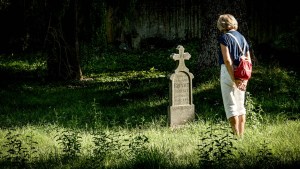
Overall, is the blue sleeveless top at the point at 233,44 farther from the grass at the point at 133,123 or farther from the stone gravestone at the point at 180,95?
the stone gravestone at the point at 180,95

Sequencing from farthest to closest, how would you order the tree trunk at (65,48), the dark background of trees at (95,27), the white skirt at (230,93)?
the tree trunk at (65,48)
the dark background of trees at (95,27)
the white skirt at (230,93)

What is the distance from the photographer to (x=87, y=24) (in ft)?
39.9

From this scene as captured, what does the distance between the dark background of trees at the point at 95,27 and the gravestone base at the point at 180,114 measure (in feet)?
11.0

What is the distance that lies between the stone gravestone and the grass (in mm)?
219

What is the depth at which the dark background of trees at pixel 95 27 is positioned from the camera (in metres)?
10.7

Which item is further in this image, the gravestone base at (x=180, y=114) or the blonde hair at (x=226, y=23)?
the gravestone base at (x=180, y=114)

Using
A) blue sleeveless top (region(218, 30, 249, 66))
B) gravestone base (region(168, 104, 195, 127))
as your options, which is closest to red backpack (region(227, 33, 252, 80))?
blue sleeveless top (region(218, 30, 249, 66))

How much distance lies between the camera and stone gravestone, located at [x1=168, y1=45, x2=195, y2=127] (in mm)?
8586

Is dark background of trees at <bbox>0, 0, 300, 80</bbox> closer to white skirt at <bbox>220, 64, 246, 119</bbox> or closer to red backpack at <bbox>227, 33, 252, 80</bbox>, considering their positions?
white skirt at <bbox>220, 64, 246, 119</bbox>

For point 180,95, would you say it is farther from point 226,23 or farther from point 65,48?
point 65,48

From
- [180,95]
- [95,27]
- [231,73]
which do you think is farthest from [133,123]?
[95,27]

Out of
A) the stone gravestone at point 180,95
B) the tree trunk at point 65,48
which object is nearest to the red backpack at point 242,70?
the stone gravestone at point 180,95

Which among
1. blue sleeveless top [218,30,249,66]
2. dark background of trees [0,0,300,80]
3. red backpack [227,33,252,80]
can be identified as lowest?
red backpack [227,33,252,80]

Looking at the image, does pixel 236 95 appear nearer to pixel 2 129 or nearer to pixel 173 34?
pixel 2 129
